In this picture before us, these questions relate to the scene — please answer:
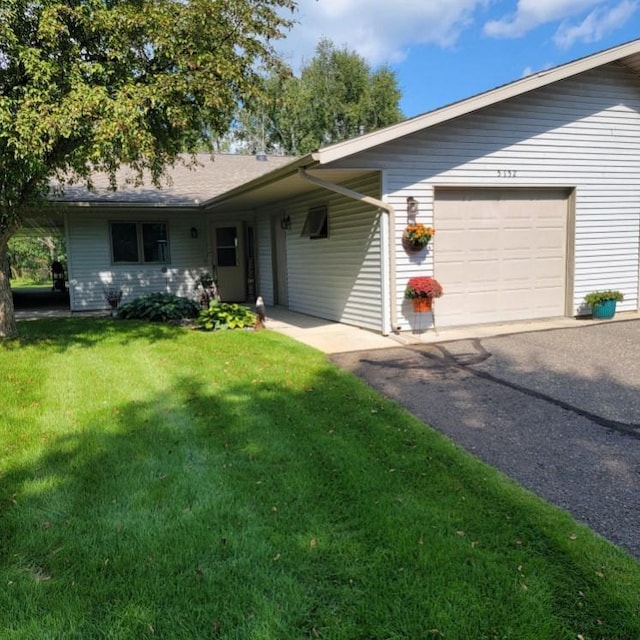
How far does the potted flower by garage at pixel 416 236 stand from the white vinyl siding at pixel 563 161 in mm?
111

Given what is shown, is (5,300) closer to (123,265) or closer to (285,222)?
(285,222)

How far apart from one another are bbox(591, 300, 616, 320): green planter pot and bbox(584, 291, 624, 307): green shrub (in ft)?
0.17

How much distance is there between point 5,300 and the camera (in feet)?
24.6

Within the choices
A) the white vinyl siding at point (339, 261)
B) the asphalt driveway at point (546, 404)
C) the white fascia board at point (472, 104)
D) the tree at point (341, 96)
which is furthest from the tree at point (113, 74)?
the tree at point (341, 96)

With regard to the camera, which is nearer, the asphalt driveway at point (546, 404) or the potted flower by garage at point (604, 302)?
the asphalt driveway at point (546, 404)

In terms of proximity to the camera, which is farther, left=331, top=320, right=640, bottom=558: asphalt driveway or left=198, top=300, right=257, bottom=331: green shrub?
left=198, top=300, right=257, bottom=331: green shrub

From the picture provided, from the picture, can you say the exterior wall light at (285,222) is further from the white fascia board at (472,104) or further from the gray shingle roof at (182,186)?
the white fascia board at (472,104)

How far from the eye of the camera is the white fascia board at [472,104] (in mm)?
6922

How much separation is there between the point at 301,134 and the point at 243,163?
14.7m

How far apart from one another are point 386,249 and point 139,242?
807 centimetres

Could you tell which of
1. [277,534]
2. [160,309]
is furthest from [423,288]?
[277,534]

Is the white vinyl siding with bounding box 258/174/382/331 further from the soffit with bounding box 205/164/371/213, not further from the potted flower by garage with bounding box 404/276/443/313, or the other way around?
the potted flower by garage with bounding box 404/276/443/313

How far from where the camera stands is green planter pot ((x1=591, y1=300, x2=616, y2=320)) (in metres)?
8.91

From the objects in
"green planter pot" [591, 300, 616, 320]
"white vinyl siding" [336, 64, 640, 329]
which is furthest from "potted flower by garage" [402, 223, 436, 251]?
"green planter pot" [591, 300, 616, 320]
